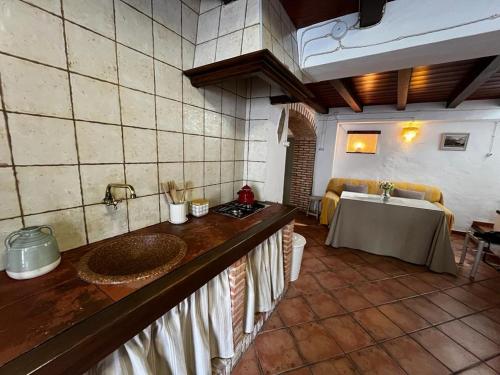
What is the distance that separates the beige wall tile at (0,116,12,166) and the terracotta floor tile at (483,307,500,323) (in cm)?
360

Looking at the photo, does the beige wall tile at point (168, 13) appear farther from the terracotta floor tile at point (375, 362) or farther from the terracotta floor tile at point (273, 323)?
the terracotta floor tile at point (375, 362)

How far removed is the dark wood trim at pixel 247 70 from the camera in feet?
3.80

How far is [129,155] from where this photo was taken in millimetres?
1131

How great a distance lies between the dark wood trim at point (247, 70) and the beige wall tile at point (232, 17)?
0.25 meters

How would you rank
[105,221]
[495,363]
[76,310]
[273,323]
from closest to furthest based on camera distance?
[76,310], [105,221], [495,363], [273,323]

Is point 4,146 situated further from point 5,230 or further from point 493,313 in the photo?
point 493,313

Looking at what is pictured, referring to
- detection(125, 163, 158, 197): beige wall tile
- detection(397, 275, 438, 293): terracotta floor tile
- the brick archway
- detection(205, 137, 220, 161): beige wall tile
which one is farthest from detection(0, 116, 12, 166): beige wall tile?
the brick archway

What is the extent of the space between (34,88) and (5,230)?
579mm

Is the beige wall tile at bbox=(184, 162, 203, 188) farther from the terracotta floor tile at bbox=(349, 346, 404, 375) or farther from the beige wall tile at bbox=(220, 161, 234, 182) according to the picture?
the terracotta floor tile at bbox=(349, 346, 404, 375)

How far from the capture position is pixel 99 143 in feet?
3.29

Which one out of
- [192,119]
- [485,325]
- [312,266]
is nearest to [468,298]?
[485,325]

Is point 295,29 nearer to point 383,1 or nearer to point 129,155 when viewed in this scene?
point 383,1

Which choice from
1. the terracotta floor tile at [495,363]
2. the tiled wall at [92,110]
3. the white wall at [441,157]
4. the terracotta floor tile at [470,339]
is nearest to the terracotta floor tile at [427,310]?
the terracotta floor tile at [470,339]

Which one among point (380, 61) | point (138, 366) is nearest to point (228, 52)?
point (380, 61)
